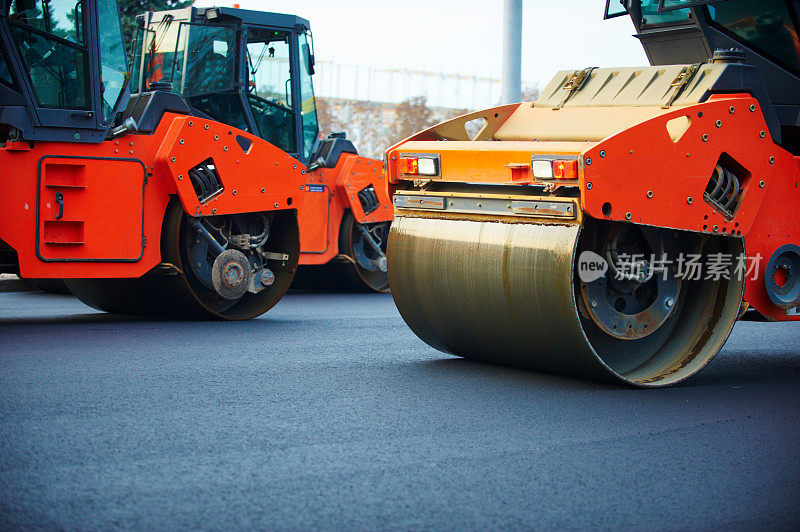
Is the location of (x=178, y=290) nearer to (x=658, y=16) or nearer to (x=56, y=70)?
(x=56, y=70)

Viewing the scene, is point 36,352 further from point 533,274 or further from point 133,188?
point 533,274

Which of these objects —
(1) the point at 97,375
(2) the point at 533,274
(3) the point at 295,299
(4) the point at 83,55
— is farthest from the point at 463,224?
(3) the point at 295,299

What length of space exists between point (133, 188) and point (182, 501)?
510 centimetres

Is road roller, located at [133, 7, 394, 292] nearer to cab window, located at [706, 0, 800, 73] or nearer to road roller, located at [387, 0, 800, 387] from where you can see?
cab window, located at [706, 0, 800, 73]

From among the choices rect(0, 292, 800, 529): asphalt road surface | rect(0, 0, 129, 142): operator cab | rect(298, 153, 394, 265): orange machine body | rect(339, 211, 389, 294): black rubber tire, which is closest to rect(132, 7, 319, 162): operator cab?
rect(298, 153, 394, 265): orange machine body

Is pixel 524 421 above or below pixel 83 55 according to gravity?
below

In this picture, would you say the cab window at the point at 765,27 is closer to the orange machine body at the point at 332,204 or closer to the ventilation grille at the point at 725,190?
the ventilation grille at the point at 725,190

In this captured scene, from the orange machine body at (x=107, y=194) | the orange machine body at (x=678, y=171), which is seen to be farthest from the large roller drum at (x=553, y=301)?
the orange machine body at (x=107, y=194)

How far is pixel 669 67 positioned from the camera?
6.14 metres

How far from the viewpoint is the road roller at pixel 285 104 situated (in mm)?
11273

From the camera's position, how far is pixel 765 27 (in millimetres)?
6871

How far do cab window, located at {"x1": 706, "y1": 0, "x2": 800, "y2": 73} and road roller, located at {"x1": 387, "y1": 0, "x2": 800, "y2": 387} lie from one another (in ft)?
2.10

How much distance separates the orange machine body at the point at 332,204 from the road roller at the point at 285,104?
1cm

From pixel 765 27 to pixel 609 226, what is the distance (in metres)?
2.11
